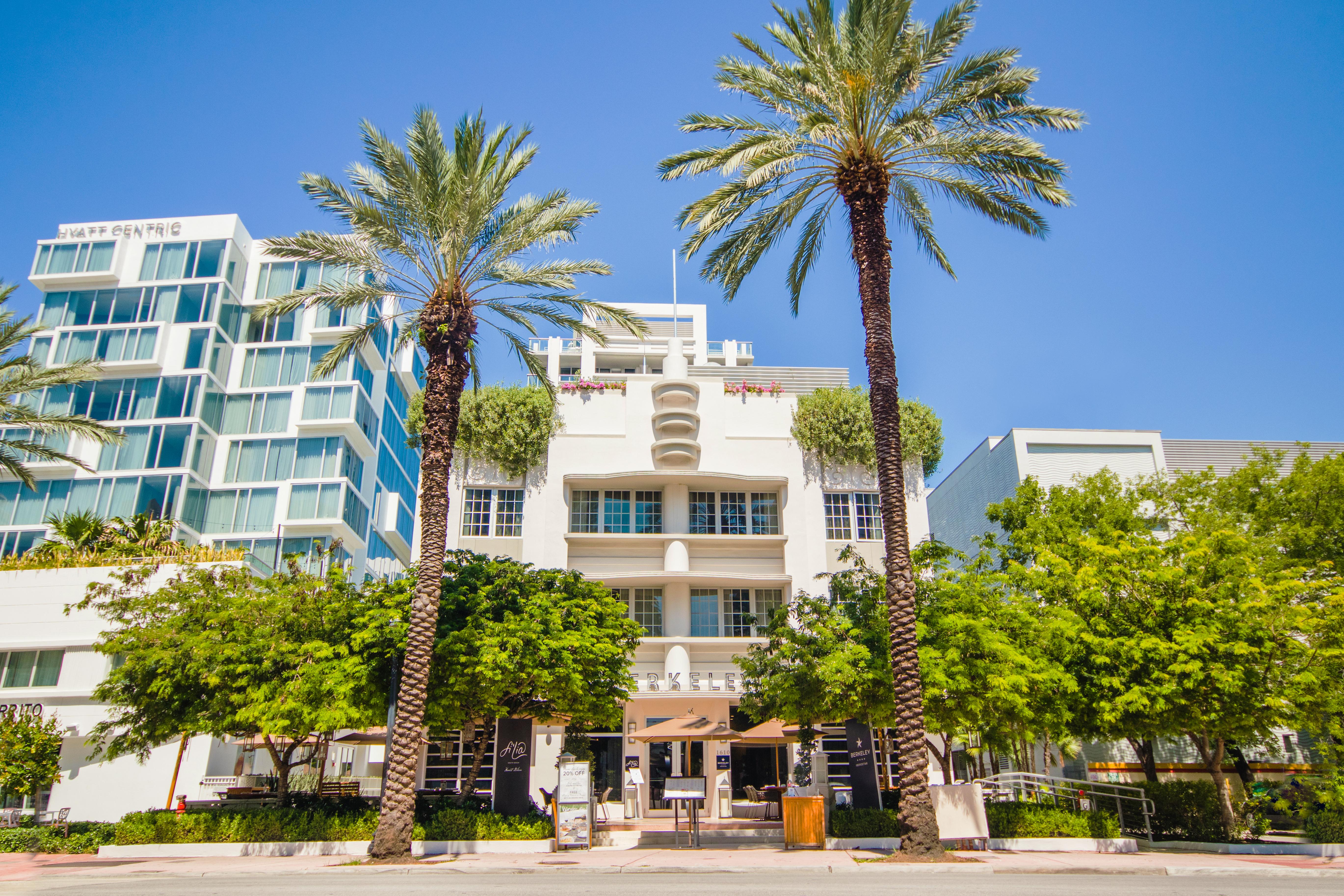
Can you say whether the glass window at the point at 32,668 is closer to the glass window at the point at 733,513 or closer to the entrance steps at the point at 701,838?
the entrance steps at the point at 701,838

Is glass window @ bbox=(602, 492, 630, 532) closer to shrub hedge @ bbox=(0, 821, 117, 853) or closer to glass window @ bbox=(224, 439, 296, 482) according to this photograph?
shrub hedge @ bbox=(0, 821, 117, 853)

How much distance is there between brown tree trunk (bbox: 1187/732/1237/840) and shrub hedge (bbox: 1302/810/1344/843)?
1528mm

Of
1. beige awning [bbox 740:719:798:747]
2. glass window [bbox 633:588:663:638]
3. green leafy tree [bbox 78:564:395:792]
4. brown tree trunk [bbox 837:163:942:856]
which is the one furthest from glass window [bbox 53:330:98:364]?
brown tree trunk [bbox 837:163:942:856]

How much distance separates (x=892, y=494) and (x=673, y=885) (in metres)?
8.71

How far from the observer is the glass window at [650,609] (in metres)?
32.4

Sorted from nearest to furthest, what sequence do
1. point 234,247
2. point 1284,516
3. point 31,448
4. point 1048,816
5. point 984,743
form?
point 1048,816, point 984,743, point 31,448, point 1284,516, point 234,247

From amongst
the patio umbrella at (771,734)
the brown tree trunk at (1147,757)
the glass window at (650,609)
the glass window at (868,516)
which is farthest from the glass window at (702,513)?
the brown tree trunk at (1147,757)

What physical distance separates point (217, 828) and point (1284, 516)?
32.9 meters

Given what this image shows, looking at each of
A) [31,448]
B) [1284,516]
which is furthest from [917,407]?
[31,448]

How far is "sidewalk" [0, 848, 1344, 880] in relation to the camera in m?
15.2

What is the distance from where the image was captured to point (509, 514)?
33031mm

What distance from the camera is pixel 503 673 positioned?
19.5 meters

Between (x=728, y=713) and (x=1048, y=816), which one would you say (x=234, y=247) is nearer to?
(x=728, y=713)

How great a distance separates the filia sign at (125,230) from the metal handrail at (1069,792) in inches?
2135
